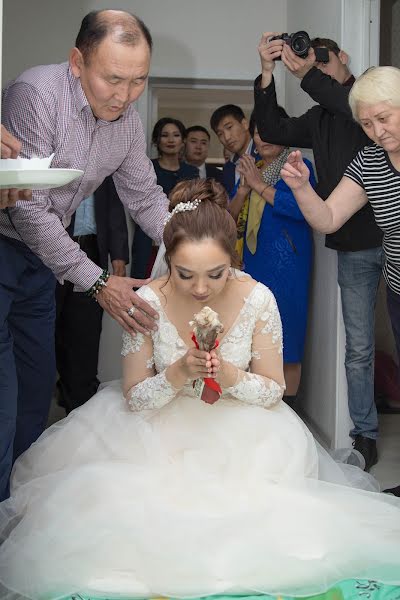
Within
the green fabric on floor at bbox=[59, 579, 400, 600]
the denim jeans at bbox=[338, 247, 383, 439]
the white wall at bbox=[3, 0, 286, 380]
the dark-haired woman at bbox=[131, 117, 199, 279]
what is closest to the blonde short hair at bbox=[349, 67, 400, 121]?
the denim jeans at bbox=[338, 247, 383, 439]

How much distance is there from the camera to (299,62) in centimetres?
330

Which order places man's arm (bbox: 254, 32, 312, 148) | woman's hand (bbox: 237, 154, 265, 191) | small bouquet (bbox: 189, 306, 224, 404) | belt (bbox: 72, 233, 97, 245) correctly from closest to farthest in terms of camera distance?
small bouquet (bbox: 189, 306, 224, 404)
man's arm (bbox: 254, 32, 312, 148)
woman's hand (bbox: 237, 154, 265, 191)
belt (bbox: 72, 233, 97, 245)

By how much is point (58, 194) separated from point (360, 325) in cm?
154

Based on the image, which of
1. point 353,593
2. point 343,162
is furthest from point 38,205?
point 343,162

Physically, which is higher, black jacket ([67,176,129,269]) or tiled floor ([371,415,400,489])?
black jacket ([67,176,129,269])

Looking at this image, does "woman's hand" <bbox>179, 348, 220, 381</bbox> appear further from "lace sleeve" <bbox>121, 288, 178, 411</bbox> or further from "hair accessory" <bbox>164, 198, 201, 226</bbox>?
"hair accessory" <bbox>164, 198, 201, 226</bbox>

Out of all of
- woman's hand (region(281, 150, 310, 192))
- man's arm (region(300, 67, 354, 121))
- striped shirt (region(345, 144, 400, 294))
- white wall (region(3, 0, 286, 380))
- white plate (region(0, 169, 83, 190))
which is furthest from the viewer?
white wall (region(3, 0, 286, 380))

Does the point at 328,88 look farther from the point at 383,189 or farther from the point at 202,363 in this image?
the point at 202,363

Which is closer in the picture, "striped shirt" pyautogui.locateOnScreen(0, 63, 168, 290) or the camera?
"striped shirt" pyautogui.locateOnScreen(0, 63, 168, 290)

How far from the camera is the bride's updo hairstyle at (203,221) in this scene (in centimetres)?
219

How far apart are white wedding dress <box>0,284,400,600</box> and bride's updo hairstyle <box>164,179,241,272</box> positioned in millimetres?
211

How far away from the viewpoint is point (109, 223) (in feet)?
14.8

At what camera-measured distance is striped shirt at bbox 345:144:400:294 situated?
9.08 ft

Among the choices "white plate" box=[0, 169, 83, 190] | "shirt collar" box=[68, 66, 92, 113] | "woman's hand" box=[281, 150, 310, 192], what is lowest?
"white plate" box=[0, 169, 83, 190]
